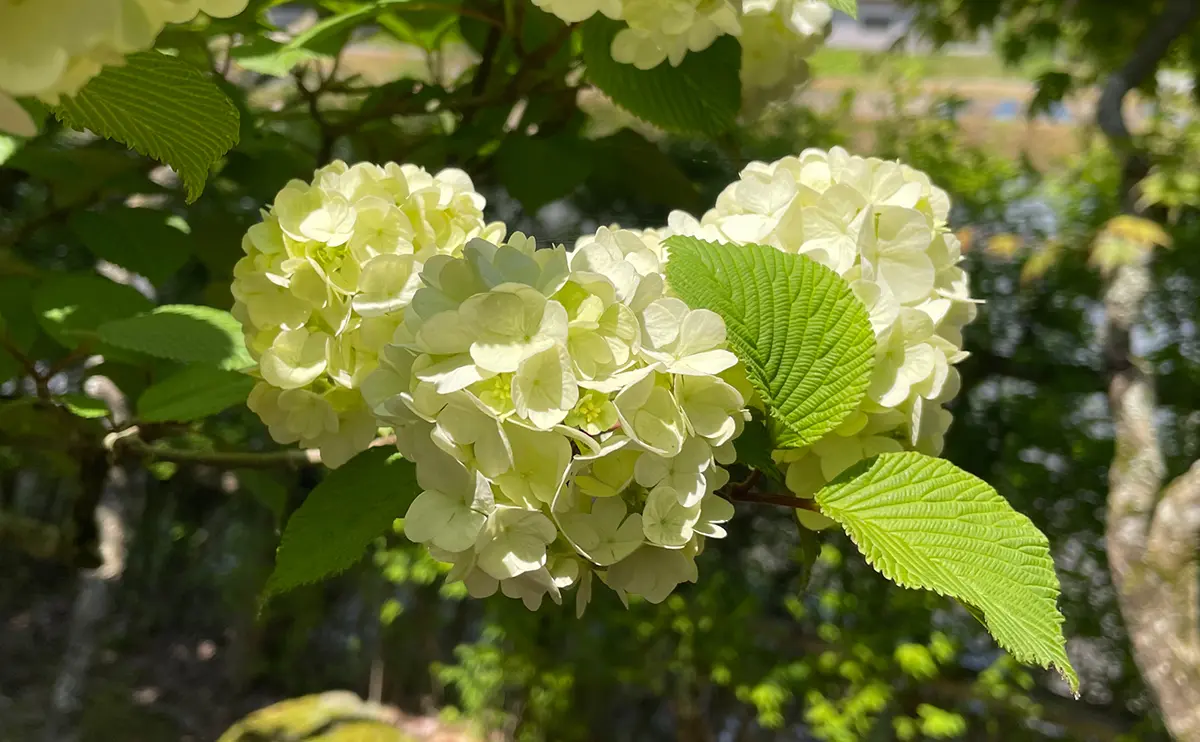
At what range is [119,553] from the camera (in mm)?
2219

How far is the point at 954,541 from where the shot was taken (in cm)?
45

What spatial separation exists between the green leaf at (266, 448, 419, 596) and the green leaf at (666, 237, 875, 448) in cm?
22

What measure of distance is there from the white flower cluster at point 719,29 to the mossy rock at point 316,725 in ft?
7.45

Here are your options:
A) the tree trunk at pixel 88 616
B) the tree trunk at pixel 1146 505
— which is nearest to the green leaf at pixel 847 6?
the tree trunk at pixel 1146 505

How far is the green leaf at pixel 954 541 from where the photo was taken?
41 centimetres

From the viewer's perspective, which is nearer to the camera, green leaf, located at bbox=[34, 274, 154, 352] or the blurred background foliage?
green leaf, located at bbox=[34, 274, 154, 352]

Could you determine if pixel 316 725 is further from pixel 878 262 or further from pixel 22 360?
pixel 878 262

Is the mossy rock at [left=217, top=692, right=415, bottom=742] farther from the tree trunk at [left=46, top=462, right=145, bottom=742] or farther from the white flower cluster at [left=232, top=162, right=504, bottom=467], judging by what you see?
the white flower cluster at [left=232, top=162, right=504, bottom=467]

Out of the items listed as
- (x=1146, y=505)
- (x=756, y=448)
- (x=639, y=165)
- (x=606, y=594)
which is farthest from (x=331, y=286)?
(x=606, y=594)

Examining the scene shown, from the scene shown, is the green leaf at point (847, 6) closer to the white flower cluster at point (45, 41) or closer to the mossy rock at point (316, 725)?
the white flower cluster at point (45, 41)

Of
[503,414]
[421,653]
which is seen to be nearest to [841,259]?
[503,414]

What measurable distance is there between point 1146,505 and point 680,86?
1.48 m

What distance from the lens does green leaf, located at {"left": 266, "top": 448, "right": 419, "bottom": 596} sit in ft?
1.58

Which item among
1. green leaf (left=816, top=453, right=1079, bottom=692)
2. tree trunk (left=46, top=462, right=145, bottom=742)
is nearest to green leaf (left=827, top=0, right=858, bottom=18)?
green leaf (left=816, top=453, right=1079, bottom=692)
